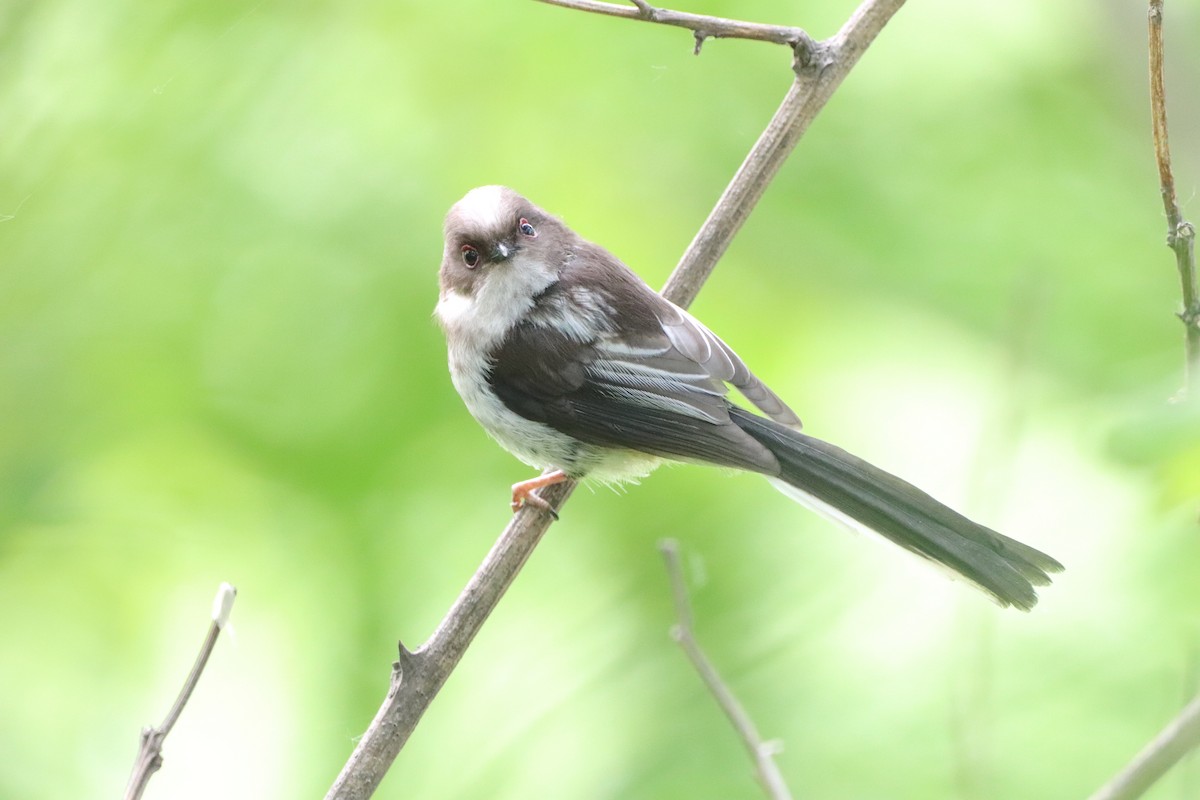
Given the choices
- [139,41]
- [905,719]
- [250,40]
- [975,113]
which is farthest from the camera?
[975,113]

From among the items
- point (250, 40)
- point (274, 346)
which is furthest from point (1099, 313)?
point (250, 40)

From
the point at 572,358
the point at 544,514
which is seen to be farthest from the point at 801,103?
the point at 544,514

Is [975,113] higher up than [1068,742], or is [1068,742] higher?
[975,113]

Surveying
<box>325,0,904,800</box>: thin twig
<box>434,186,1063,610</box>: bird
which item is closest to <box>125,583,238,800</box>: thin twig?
<box>325,0,904,800</box>: thin twig

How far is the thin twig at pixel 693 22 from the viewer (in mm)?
1631

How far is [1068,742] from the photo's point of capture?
1.72m

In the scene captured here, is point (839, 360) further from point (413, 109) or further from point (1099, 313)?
point (413, 109)

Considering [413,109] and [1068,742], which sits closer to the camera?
[1068,742]

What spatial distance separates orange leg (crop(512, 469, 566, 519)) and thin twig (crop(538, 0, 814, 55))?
896 millimetres

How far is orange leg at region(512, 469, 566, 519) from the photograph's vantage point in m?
2.10

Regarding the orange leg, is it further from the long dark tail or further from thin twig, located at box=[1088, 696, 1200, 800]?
thin twig, located at box=[1088, 696, 1200, 800]

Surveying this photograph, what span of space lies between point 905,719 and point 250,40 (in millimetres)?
1880

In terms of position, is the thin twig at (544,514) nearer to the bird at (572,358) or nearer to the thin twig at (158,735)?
the bird at (572,358)

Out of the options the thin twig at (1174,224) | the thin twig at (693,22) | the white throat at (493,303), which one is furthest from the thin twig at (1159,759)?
the white throat at (493,303)
